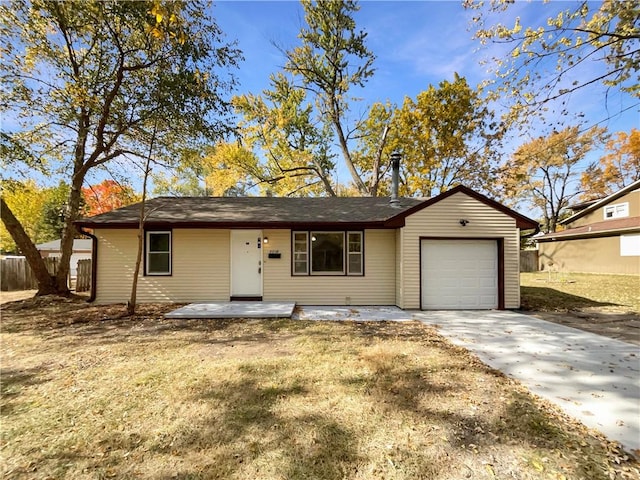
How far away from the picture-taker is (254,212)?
9836 millimetres

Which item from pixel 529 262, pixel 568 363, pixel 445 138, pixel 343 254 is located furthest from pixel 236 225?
pixel 529 262

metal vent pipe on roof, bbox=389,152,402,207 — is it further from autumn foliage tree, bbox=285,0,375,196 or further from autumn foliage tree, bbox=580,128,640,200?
autumn foliage tree, bbox=580,128,640,200

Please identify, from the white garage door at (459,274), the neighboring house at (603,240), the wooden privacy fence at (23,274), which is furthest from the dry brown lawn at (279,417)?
the neighboring house at (603,240)

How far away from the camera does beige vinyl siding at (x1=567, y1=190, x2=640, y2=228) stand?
17875mm

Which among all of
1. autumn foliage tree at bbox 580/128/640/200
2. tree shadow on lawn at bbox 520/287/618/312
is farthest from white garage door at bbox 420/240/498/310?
autumn foliage tree at bbox 580/128/640/200

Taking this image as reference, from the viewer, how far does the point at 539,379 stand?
3.96 metres

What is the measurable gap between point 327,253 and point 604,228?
18274mm

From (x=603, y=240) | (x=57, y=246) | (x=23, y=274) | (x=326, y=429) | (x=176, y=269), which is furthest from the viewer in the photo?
(x=57, y=246)

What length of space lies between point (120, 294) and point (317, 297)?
19.0ft

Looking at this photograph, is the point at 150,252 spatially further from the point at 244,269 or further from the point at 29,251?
the point at 29,251

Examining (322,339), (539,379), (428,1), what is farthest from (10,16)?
(539,379)

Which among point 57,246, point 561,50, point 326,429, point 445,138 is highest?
point 445,138

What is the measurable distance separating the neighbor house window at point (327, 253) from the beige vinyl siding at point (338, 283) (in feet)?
0.59

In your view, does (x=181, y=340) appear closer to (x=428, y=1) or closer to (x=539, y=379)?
(x=539, y=379)
